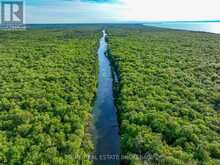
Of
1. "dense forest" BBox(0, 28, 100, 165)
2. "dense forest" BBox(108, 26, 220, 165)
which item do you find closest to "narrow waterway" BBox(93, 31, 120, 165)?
"dense forest" BBox(0, 28, 100, 165)

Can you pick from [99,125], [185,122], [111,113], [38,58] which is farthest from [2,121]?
[38,58]

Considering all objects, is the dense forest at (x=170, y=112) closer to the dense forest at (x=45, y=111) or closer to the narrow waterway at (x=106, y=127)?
the narrow waterway at (x=106, y=127)

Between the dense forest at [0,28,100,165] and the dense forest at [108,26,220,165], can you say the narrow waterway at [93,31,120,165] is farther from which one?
the dense forest at [108,26,220,165]

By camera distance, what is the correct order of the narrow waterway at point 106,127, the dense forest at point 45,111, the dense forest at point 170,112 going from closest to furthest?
the dense forest at point 45,111
the dense forest at point 170,112
the narrow waterway at point 106,127

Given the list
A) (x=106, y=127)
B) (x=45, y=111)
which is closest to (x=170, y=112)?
(x=106, y=127)

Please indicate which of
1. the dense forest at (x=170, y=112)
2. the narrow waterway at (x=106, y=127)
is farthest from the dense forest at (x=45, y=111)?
the dense forest at (x=170, y=112)

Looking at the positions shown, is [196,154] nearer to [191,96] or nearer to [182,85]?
[191,96]

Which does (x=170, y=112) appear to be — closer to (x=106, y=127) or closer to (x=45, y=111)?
(x=106, y=127)
